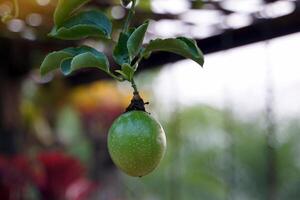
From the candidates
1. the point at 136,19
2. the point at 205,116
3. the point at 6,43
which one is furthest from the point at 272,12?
the point at 205,116

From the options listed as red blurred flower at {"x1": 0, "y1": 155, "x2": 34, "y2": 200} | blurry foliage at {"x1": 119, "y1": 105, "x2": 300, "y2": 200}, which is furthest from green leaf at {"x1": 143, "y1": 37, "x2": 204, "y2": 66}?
blurry foliage at {"x1": 119, "y1": 105, "x2": 300, "y2": 200}

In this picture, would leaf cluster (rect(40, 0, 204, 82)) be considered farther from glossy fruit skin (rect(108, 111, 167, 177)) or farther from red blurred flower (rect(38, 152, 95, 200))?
red blurred flower (rect(38, 152, 95, 200))

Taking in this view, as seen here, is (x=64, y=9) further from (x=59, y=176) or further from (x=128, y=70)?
(x=59, y=176)

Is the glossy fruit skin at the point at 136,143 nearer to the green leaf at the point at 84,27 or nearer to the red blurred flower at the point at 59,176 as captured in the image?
the green leaf at the point at 84,27

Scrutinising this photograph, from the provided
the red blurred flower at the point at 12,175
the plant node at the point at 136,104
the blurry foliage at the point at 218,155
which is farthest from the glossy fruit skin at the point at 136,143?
the blurry foliage at the point at 218,155

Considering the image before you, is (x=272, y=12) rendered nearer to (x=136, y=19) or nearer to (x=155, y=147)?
(x=136, y=19)

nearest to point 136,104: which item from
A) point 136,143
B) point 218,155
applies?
point 136,143
